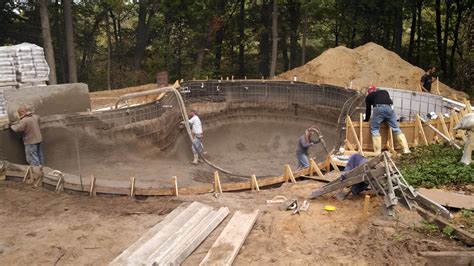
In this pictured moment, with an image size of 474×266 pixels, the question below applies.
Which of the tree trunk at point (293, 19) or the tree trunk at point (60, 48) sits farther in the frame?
the tree trunk at point (293, 19)

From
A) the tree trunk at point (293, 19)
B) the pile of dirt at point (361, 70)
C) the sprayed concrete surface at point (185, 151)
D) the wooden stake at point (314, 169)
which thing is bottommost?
the sprayed concrete surface at point (185, 151)

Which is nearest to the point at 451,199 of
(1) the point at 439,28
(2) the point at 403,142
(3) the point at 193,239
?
(2) the point at 403,142

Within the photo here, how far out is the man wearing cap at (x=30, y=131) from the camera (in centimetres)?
947

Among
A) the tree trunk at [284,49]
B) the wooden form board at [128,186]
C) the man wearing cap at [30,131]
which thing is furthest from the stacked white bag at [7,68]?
the tree trunk at [284,49]

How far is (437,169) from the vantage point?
7629mm

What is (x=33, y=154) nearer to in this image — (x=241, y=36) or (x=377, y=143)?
(x=377, y=143)

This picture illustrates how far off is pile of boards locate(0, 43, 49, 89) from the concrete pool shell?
1.84 meters

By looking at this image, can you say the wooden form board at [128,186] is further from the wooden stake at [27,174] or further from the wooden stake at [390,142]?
the wooden stake at [390,142]

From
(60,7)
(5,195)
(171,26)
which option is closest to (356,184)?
(5,195)

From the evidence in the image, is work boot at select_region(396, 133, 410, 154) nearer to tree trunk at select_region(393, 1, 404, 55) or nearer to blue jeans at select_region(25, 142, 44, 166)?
blue jeans at select_region(25, 142, 44, 166)

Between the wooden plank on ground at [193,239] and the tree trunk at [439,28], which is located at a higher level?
the tree trunk at [439,28]

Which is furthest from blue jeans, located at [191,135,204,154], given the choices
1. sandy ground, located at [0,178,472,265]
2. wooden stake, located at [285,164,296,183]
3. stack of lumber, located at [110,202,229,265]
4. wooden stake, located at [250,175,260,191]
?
stack of lumber, located at [110,202,229,265]

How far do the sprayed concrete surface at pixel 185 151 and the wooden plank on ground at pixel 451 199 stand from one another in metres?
5.34

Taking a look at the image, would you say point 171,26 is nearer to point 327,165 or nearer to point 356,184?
point 327,165
